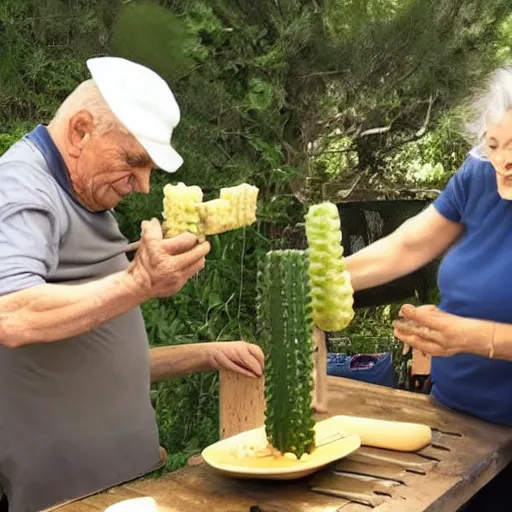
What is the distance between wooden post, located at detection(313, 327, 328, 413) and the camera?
1.79 meters

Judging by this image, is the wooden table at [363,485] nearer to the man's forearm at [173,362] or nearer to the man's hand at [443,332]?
the man's hand at [443,332]

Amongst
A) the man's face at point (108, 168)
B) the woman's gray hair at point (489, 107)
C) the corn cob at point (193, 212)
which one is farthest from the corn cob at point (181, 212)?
the woman's gray hair at point (489, 107)

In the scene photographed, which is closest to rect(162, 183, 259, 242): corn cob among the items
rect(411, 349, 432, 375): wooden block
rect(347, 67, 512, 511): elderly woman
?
rect(347, 67, 512, 511): elderly woman

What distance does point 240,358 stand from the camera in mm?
1881

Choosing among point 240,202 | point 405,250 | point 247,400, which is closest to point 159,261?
point 240,202

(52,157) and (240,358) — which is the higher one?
(52,157)

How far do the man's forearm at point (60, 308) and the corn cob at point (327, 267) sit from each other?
348 millimetres

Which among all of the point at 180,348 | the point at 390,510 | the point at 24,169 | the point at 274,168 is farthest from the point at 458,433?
the point at 274,168

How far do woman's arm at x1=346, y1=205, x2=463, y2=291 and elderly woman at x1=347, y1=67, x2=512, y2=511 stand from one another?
0.04m

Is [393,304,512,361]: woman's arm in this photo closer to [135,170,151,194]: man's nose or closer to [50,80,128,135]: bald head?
[135,170,151,194]: man's nose

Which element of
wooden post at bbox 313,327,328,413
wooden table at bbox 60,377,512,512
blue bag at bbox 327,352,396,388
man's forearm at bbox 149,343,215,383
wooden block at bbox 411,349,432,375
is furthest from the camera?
A: blue bag at bbox 327,352,396,388

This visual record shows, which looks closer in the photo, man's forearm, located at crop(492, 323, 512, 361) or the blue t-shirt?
man's forearm, located at crop(492, 323, 512, 361)

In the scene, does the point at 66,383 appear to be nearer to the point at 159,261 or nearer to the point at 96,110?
the point at 159,261

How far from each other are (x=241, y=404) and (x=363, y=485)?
0.51m
